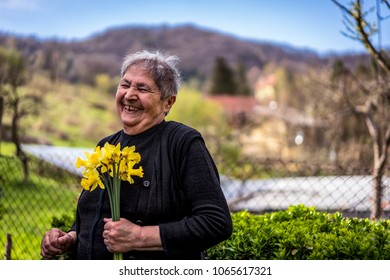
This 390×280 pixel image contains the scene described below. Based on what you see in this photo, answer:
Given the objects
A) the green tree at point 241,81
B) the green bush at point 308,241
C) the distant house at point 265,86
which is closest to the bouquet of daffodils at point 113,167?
the green bush at point 308,241

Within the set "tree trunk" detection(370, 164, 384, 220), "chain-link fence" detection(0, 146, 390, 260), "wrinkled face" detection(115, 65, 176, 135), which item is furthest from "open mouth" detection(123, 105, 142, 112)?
"tree trunk" detection(370, 164, 384, 220)

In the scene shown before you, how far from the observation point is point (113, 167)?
80.5 inches

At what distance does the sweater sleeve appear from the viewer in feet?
6.48

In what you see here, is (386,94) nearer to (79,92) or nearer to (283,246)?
(283,246)

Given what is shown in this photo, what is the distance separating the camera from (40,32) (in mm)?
39438

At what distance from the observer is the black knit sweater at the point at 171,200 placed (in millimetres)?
1988

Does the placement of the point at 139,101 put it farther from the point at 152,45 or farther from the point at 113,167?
the point at 152,45

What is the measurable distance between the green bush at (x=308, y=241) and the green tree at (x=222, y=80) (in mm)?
47243

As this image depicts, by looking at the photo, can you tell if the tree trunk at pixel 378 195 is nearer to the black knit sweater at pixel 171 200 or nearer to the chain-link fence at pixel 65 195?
the chain-link fence at pixel 65 195

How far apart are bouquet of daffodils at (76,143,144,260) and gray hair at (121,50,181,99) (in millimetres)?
335

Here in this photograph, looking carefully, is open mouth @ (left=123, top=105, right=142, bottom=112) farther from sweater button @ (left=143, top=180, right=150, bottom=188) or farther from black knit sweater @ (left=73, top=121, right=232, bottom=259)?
sweater button @ (left=143, top=180, right=150, bottom=188)
